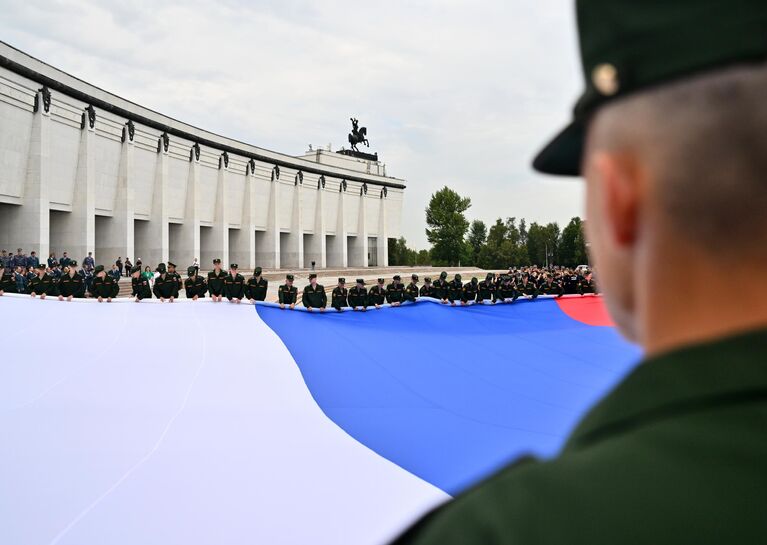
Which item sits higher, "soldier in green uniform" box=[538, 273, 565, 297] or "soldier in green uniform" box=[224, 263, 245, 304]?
"soldier in green uniform" box=[224, 263, 245, 304]

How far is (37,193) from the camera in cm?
2916

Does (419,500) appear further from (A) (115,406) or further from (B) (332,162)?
(B) (332,162)

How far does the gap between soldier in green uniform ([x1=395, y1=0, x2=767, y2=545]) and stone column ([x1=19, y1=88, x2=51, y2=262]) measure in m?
→ 32.5

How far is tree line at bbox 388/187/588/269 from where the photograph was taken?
267ft

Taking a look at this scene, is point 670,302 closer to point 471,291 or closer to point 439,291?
point 439,291

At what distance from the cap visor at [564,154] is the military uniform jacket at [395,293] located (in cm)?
1434

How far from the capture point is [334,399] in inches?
229

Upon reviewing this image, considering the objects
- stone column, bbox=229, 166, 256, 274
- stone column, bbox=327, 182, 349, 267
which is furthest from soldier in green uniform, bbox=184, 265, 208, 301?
stone column, bbox=327, 182, 349, 267

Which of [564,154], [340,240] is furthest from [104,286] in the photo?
[340,240]

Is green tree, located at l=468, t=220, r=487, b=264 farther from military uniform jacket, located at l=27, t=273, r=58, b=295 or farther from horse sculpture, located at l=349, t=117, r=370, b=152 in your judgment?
military uniform jacket, located at l=27, t=273, r=58, b=295

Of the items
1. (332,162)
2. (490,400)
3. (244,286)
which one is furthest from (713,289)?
(332,162)

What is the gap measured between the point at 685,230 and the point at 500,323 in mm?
9129

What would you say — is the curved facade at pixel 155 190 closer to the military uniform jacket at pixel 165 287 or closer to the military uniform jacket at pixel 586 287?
the military uniform jacket at pixel 165 287

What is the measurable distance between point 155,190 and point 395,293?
31678mm
